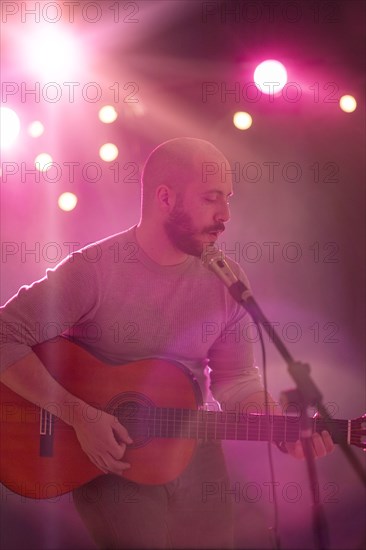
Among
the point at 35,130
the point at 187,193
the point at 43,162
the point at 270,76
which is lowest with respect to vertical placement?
the point at 187,193

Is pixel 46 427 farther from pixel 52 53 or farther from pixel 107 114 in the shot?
pixel 52 53

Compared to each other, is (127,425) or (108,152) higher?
(108,152)

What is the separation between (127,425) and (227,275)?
0.78 m

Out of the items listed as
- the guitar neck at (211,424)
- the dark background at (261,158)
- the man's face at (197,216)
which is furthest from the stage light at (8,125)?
the guitar neck at (211,424)

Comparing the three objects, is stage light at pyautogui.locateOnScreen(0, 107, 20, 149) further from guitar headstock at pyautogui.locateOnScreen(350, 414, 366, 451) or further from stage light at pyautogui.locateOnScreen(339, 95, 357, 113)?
guitar headstock at pyautogui.locateOnScreen(350, 414, 366, 451)

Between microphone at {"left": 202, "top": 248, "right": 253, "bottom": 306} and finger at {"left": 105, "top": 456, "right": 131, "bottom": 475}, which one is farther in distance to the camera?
finger at {"left": 105, "top": 456, "right": 131, "bottom": 475}

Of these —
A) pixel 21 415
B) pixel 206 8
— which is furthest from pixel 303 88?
pixel 21 415

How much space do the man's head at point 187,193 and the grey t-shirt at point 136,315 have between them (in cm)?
12

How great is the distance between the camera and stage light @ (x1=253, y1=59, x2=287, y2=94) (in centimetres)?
335

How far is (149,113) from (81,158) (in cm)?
40

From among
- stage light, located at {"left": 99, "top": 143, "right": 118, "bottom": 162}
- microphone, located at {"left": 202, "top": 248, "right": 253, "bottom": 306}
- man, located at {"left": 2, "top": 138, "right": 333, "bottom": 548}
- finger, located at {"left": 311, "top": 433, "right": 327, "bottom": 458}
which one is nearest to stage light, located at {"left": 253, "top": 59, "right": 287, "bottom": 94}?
man, located at {"left": 2, "top": 138, "right": 333, "bottom": 548}

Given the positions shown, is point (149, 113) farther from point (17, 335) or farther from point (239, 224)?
point (17, 335)

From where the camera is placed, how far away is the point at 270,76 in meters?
3.37

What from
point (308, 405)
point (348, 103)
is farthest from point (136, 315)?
point (348, 103)
